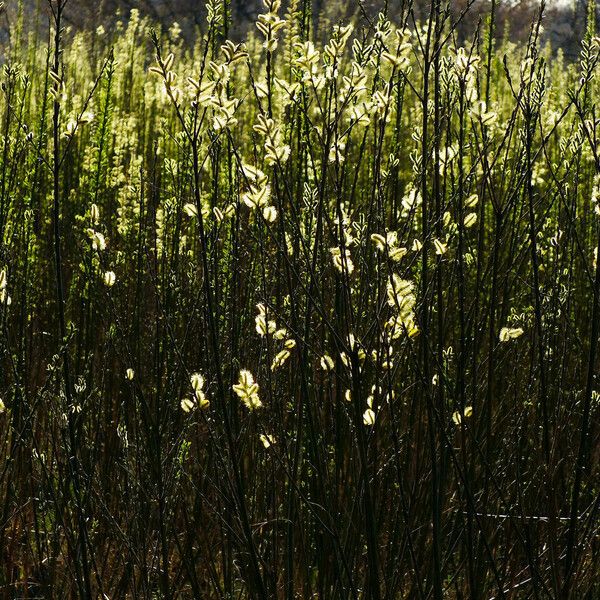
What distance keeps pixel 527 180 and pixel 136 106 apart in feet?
13.4

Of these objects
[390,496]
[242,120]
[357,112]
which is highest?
[242,120]

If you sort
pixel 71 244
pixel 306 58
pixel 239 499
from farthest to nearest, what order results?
pixel 71 244 → pixel 306 58 → pixel 239 499

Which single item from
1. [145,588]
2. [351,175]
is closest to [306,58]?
[145,588]

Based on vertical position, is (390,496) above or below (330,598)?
above

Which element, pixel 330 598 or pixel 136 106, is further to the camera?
pixel 136 106

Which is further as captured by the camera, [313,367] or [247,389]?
[313,367]

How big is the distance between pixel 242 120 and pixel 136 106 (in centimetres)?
67

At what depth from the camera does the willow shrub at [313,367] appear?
1.51 meters

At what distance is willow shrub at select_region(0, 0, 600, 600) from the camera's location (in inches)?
59.6

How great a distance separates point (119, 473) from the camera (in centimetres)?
276

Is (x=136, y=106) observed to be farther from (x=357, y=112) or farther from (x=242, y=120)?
(x=357, y=112)

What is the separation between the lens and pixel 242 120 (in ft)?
17.0

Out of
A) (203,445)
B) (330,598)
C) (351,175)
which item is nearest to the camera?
(330,598)

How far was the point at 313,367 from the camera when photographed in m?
2.22
